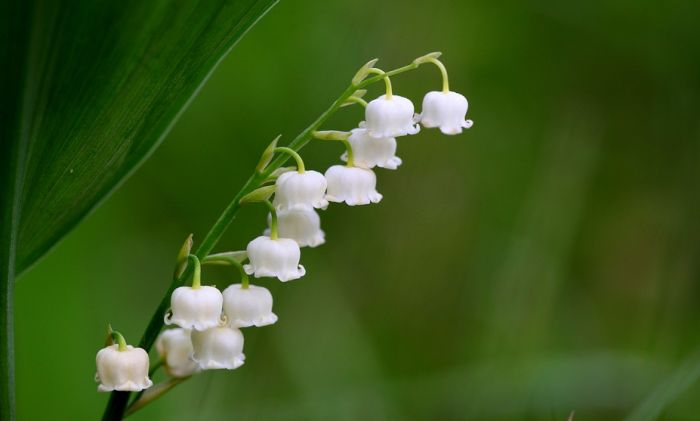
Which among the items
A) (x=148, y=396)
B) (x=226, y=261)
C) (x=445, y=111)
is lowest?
(x=148, y=396)

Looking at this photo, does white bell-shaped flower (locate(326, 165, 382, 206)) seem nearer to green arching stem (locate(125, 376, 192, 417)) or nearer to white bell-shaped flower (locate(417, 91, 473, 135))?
white bell-shaped flower (locate(417, 91, 473, 135))

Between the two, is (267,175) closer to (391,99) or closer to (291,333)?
(391,99)

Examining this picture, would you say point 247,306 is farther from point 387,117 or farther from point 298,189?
point 387,117

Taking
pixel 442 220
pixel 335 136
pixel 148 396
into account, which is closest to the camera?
pixel 335 136

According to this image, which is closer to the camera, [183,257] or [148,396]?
[183,257]

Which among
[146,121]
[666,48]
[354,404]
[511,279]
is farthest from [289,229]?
[666,48]

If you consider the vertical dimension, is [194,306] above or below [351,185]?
below

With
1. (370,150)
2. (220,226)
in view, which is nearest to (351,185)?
(370,150)
